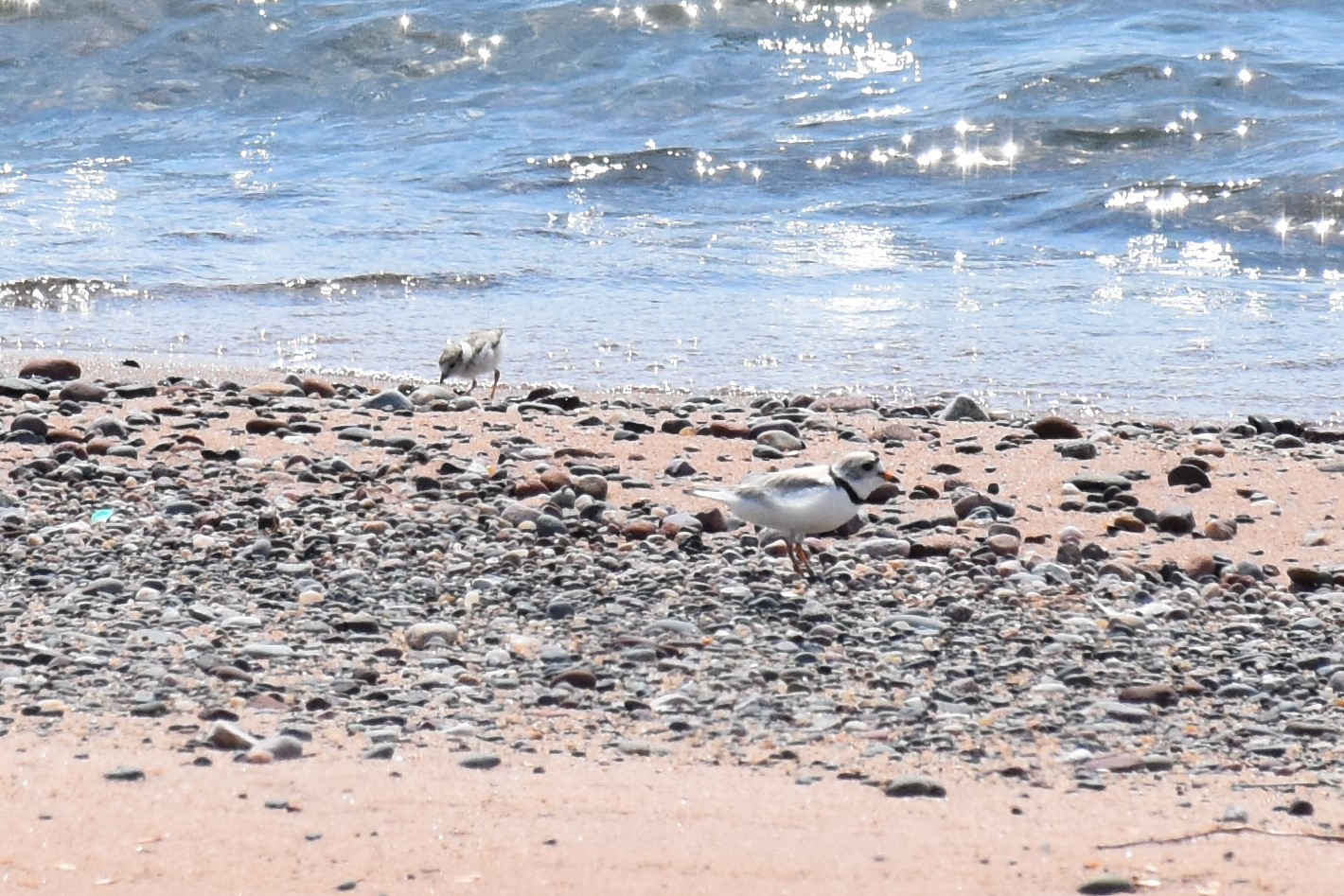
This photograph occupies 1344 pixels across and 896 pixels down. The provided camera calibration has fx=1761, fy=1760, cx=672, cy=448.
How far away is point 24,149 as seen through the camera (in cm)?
1834

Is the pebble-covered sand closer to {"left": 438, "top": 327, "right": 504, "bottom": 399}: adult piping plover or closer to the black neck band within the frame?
the black neck band

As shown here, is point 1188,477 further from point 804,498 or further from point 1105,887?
point 1105,887

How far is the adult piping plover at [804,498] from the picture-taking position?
561 centimetres

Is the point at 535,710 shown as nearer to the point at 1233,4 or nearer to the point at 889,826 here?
the point at 889,826

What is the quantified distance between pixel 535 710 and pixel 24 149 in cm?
1580

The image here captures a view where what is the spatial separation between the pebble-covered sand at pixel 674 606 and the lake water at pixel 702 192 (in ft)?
7.72

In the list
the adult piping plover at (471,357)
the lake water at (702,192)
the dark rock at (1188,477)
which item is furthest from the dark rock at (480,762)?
the lake water at (702,192)

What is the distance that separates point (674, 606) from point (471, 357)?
158 inches

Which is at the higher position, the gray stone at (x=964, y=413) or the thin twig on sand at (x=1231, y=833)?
the gray stone at (x=964, y=413)

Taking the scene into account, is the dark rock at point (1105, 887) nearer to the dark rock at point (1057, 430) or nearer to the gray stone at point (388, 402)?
the dark rock at point (1057, 430)

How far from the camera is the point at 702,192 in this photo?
643 inches

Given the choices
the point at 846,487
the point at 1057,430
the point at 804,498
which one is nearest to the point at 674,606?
the point at 804,498

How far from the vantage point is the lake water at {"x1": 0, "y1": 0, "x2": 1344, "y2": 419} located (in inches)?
420

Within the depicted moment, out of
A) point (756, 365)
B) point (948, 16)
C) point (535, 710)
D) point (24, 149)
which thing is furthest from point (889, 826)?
Answer: point (948, 16)
